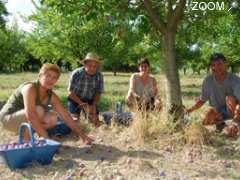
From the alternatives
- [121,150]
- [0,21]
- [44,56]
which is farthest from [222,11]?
[44,56]

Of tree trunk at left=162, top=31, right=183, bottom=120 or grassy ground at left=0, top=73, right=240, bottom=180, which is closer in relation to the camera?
grassy ground at left=0, top=73, right=240, bottom=180

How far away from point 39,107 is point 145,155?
140 centimetres

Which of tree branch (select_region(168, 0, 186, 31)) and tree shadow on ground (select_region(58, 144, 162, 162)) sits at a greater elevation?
tree branch (select_region(168, 0, 186, 31))

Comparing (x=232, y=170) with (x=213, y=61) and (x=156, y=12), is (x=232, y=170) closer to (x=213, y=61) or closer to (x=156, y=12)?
(x=213, y=61)

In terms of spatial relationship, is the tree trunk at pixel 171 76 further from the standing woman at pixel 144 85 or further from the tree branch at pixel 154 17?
the standing woman at pixel 144 85

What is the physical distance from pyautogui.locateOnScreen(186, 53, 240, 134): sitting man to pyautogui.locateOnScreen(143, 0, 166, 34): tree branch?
2.56 feet

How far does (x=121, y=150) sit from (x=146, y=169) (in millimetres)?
902

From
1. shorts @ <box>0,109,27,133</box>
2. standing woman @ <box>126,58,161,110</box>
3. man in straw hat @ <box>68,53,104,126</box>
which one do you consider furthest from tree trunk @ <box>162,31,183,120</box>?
shorts @ <box>0,109,27,133</box>

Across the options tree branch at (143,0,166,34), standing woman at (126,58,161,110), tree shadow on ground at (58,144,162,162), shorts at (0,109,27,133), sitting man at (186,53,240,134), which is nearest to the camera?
tree shadow on ground at (58,144,162,162)

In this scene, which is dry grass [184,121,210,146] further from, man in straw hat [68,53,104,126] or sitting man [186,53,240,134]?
man in straw hat [68,53,104,126]

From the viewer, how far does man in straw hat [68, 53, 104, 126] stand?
7770mm

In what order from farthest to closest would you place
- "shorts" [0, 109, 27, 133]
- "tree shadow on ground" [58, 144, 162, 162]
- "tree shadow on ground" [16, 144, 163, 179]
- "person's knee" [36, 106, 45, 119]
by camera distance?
"shorts" [0, 109, 27, 133] → "person's knee" [36, 106, 45, 119] → "tree shadow on ground" [58, 144, 162, 162] → "tree shadow on ground" [16, 144, 163, 179]

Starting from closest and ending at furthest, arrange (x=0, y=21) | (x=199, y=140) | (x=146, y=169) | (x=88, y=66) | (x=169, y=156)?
1. (x=146, y=169)
2. (x=169, y=156)
3. (x=199, y=140)
4. (x=88, y=66)
5. (x=0, y=21)

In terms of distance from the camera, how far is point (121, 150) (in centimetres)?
582
